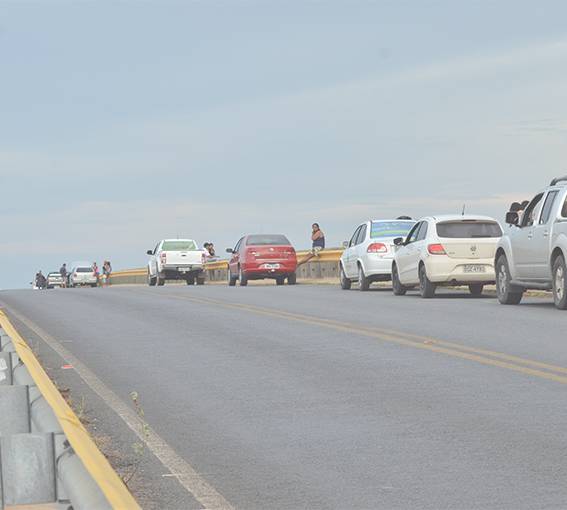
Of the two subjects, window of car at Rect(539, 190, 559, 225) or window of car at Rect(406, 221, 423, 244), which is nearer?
window of car at Rect(539, 190, 559, 225)

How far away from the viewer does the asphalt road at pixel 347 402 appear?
7195 mm

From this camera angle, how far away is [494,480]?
7246 millimetres

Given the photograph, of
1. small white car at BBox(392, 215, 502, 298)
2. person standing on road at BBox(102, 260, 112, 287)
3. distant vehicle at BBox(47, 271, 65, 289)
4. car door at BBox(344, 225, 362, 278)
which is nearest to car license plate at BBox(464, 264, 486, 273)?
small white car at BBox(392, 215, 502, 298)

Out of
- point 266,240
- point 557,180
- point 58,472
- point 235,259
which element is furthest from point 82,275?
point 58,472

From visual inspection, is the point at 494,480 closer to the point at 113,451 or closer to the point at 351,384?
the point at 113,451

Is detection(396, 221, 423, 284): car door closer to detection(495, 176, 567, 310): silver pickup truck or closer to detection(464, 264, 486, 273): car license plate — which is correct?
detection(464, 264, 486, 273): car license plate

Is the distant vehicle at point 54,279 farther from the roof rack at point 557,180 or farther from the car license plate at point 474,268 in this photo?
the roof rack at point 557,180

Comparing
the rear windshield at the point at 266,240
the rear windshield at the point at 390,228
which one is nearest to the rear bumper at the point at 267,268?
the rear windshield at the point at 266,240

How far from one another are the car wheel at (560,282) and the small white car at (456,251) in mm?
4904

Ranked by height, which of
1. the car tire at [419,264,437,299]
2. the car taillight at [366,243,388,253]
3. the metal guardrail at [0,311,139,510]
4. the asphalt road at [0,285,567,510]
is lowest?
the asphalt road at [0,285,567,510]

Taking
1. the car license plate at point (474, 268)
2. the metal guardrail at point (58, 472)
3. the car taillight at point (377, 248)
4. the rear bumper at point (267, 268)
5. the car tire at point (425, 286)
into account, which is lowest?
the metal guardrail at point (58, 472)

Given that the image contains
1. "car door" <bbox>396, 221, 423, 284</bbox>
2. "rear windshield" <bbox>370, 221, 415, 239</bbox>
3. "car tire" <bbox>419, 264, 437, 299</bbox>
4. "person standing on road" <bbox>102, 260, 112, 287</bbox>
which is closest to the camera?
"car tire" <bbox>419, 264, 437, 299</bbox>

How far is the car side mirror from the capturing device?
22672mm

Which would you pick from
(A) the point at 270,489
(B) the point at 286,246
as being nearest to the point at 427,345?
(A) the point at 270,489
